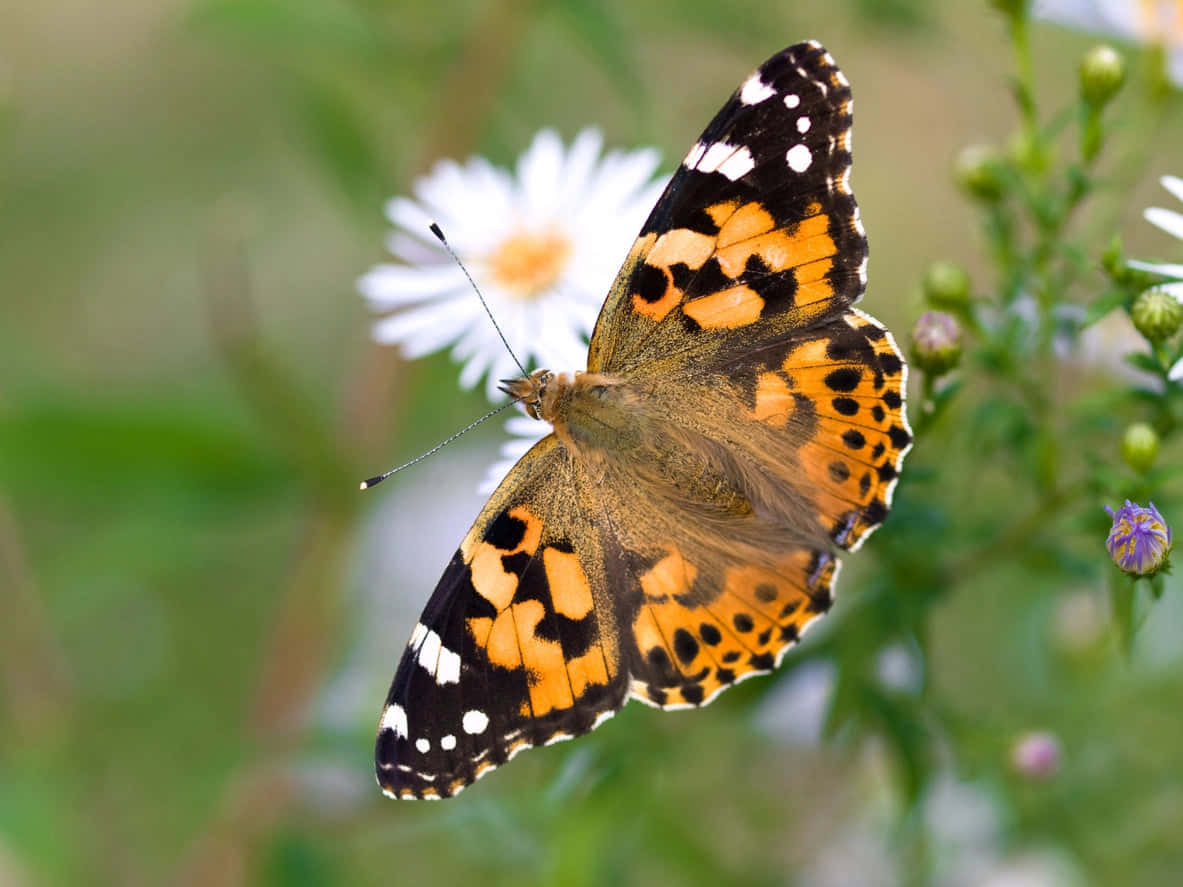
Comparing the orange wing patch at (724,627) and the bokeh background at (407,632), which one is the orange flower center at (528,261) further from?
the orange wing patch at (724,627)

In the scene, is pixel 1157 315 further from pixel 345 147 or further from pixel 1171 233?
pixel 345 147

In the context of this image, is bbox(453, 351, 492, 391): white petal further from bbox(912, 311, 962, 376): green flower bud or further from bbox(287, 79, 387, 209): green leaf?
bbox(912, 311, 962, 376): green flower bud

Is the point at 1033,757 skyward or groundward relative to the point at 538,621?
groundward

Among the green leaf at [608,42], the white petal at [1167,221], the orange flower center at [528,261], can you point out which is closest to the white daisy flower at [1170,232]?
the white petal at [1167,221]

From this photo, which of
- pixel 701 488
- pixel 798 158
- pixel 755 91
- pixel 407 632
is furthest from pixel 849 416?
pixel 407 632

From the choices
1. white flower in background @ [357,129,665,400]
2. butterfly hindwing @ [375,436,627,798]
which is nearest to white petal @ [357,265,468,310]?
white flower in background @ [357,129,665,400]

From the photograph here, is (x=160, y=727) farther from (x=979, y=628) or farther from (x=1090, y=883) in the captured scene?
(x=1090, y=883)

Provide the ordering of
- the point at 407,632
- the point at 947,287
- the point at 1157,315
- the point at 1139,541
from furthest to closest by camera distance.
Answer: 1. the point at 407,632
2. the point at 947,287
3. the point at 1157,315
4. the point at 1139,541
